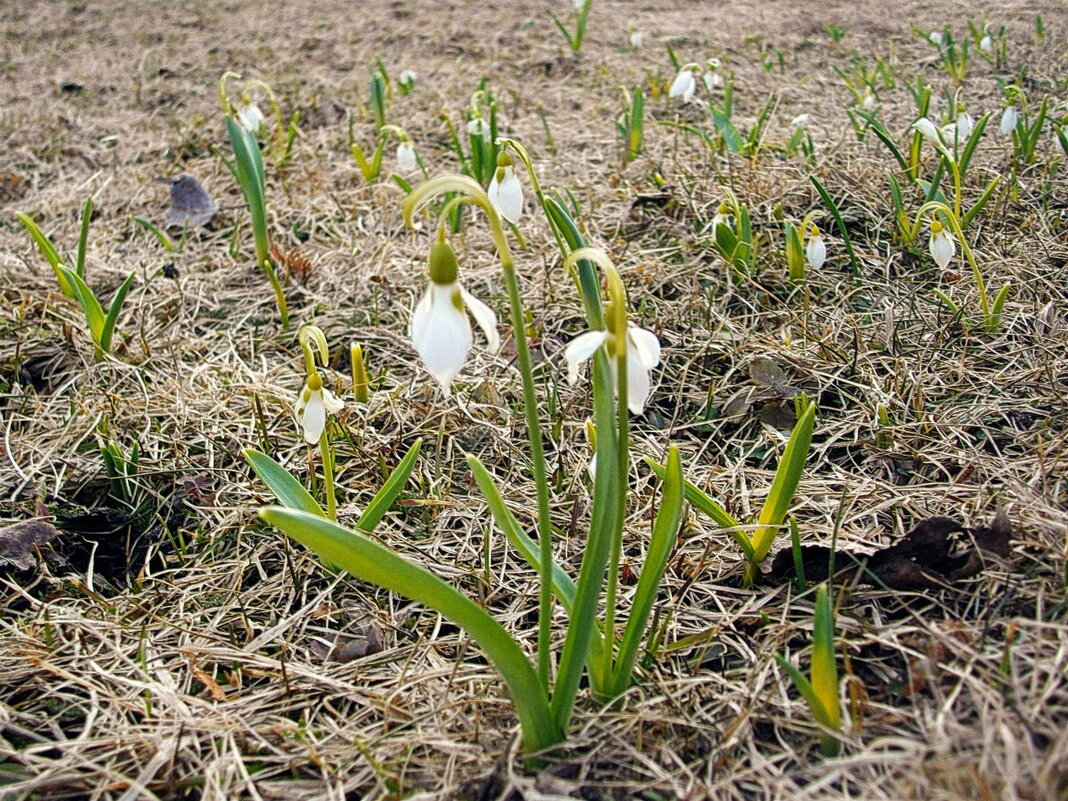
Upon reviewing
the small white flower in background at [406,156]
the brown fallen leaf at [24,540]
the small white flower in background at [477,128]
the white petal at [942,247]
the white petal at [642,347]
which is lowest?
the brown fallen leaf at [24,540]

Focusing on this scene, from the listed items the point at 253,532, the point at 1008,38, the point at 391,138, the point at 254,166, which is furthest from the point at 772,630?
the point at 1008,38

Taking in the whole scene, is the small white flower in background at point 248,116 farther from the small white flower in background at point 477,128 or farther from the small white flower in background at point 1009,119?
the small white flower in background at point 1009,119

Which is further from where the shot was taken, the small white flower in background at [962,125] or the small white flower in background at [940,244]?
the small white flower in background at [962,125]

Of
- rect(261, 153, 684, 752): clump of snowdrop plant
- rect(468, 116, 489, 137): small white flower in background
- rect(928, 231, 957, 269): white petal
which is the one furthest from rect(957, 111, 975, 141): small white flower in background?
rect(261, 153, 684, 752): clump of snowdrop plant

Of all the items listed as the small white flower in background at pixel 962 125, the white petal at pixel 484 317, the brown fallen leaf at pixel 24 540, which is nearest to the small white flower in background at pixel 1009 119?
the small white flower in background at pixel 962 125

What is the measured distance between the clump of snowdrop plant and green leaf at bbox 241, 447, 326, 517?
0.48 meters

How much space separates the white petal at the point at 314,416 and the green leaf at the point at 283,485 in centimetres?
8

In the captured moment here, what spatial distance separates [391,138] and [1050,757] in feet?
11.5

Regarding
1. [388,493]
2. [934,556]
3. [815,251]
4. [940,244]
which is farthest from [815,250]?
[388,493]

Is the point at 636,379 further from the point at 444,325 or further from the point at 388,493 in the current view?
the point at 388,493

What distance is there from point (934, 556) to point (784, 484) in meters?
0.27

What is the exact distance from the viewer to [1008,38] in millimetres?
4500

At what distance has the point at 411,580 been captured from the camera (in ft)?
3.81

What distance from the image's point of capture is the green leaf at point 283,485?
1.65 m
